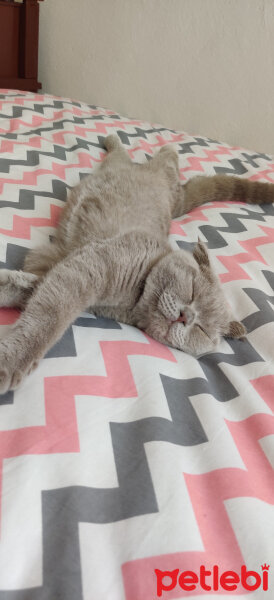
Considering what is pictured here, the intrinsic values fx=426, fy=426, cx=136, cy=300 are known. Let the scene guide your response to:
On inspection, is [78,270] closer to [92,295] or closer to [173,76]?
[92,295]

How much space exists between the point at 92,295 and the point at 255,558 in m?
0.58

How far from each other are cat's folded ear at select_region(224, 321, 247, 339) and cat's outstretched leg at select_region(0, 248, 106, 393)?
0.32 meters

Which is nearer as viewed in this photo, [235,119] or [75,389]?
[75,389]

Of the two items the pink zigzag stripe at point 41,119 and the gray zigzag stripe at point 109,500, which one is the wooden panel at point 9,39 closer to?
the pink zigzag stripe at point 41,119

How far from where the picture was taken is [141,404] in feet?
2.36

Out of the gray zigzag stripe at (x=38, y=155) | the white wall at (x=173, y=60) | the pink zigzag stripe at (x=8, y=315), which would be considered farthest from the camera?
the white wall at (x=173, y=60)

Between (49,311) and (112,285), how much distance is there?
0.62 feet

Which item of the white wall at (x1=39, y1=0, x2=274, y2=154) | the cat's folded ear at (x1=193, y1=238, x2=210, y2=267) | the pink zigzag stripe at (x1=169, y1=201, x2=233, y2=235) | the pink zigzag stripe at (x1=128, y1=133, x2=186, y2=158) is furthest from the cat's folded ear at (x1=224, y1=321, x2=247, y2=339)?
the white wall at (x1=39, y1=0, x2=274, y2=154)

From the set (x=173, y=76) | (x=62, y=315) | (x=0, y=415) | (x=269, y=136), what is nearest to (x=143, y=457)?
(x=0, y=415)

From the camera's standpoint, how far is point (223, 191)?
1.71m

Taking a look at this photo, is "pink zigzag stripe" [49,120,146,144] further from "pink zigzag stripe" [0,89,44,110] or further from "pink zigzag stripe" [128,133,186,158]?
"pink zigzag stripe" [0,89,44,110]

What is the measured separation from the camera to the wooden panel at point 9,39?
3.04m

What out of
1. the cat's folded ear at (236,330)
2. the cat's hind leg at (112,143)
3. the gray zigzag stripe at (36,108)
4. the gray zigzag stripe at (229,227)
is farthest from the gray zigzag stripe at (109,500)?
the gray zigzag stripe at (36,108)

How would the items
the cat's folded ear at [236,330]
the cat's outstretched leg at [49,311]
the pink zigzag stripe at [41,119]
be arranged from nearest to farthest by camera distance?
the cat's outstretched leg at [49,311] → the cat's folded ear at [236,330] → the pink zigzag stripe at [41,119]
